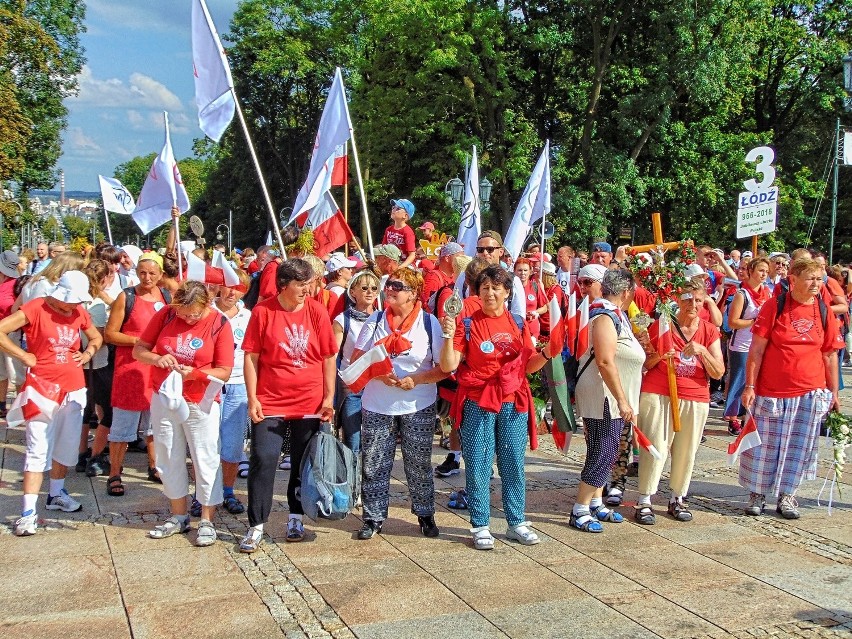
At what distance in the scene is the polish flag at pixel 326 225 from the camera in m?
7.95

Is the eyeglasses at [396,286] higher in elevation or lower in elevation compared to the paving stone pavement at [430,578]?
higher

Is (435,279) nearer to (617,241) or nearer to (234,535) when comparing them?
(234,535)

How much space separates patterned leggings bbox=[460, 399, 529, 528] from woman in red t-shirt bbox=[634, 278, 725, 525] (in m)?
1.17

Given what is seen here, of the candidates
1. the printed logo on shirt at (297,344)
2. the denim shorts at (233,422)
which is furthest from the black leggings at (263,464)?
the denim shorts at (233,422)

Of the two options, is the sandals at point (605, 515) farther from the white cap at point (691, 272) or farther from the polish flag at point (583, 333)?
the white cap at point (691, 272)

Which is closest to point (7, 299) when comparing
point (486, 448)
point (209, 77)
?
point (209, 77)

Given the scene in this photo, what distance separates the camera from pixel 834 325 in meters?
6.34

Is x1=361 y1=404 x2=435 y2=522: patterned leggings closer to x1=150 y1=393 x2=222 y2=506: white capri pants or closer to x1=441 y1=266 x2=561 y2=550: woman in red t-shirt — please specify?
x1=441 y1=266 x2=561 y2=550: woman in red t-shirt

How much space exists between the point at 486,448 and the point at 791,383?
2444 millimetres

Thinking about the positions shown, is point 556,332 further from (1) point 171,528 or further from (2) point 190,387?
(1) point 171,528

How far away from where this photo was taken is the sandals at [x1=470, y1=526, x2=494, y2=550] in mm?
5426

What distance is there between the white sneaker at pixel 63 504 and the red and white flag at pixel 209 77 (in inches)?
130

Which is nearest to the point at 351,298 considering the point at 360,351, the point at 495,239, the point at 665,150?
the point at 360,351

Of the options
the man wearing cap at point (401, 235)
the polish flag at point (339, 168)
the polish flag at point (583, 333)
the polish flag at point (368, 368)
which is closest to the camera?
the polish flag at point (368, 368)
